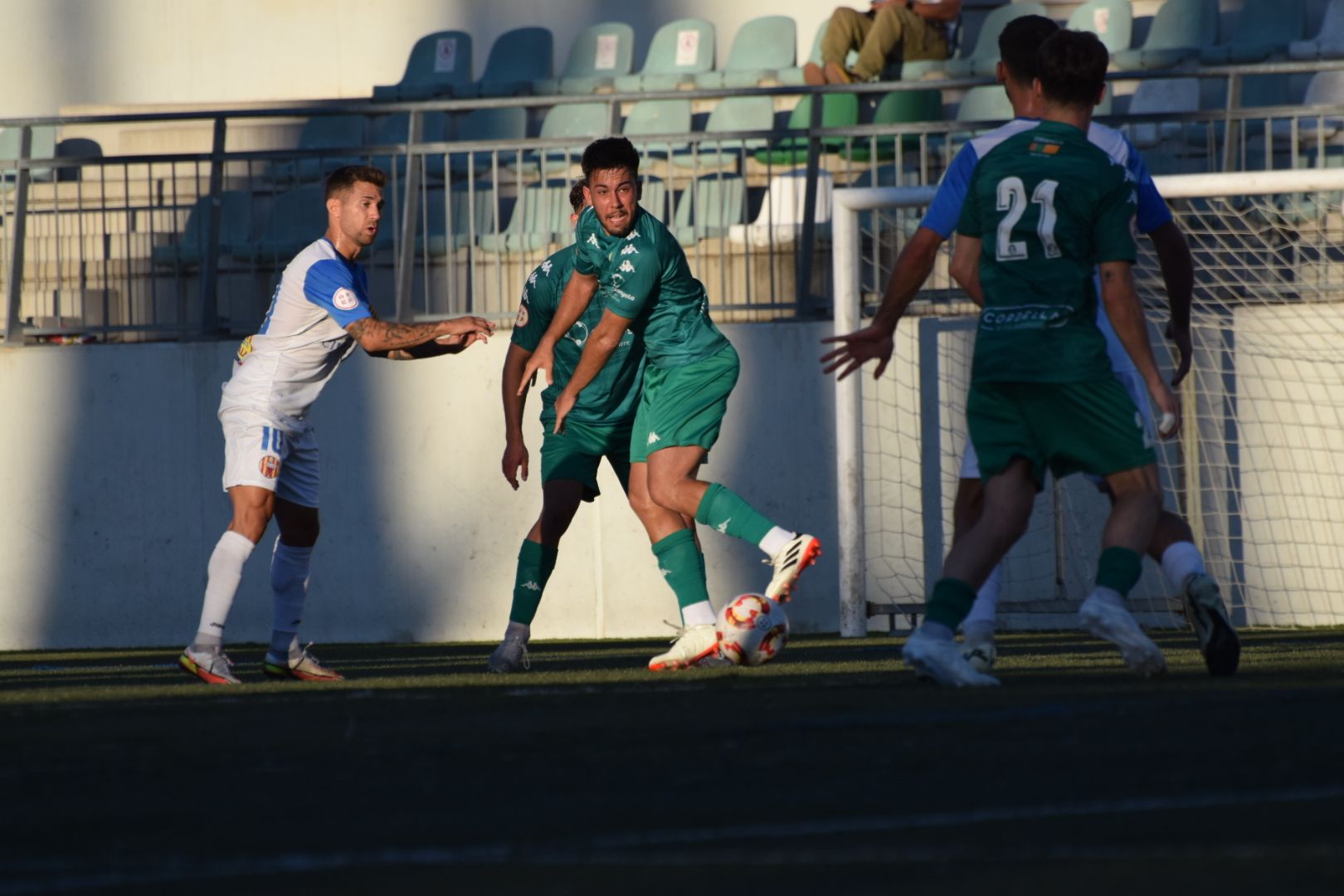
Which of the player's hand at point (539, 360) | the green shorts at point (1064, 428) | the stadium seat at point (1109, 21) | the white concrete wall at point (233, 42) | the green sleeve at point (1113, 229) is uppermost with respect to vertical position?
the white concrete wall at point (233, 42)

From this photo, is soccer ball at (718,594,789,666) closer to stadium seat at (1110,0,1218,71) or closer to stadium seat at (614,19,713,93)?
stadium seat at (1110,0,1218,71)

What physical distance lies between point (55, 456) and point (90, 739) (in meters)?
6.82

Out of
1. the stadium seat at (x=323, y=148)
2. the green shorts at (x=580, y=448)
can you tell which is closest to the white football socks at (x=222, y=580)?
the green shorts at (x=580, y=448)

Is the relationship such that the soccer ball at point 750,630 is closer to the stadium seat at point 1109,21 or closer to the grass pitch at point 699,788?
the grass pitch at point 699,788

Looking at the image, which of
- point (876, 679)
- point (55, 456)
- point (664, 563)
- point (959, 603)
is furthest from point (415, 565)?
point (959, 603)

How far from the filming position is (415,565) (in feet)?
35.2

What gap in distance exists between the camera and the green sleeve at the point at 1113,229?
17.1 ft

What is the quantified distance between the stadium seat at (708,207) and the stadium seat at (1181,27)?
3.42 metres

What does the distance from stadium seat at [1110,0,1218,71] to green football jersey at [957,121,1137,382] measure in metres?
8.24

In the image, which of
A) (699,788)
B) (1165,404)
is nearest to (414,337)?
(1165,404)

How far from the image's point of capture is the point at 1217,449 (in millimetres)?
10094

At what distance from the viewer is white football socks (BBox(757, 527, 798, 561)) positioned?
6.62m

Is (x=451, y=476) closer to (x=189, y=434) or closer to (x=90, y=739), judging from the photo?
(x=189, y=434)

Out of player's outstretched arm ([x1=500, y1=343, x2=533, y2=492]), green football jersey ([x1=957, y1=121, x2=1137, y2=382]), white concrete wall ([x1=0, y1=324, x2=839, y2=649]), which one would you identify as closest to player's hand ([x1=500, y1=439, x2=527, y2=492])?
player's outstretched arm ([x1=500, y1=343, x2=533, y2=492])
